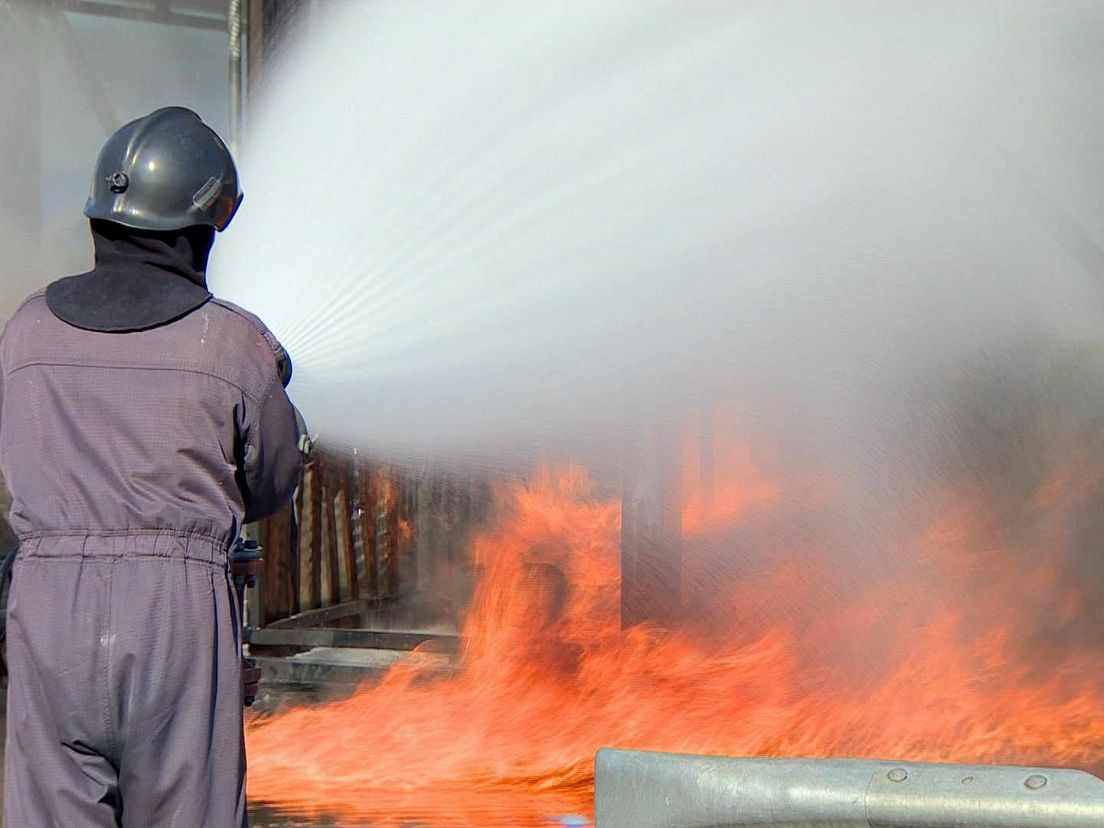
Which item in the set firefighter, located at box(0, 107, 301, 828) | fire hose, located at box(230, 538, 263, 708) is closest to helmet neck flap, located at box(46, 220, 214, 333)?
firefighter, located at box(0, 107, 301, 828)

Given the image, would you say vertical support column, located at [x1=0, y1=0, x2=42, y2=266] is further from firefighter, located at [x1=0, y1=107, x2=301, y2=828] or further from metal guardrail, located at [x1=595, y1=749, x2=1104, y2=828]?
metal guardrail, located at [x1=595, y1=749, x2=1104, y2=828]

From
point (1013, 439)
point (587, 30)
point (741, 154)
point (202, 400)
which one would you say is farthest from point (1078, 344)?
point (202, 400)

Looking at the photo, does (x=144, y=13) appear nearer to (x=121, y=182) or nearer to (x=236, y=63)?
(x=236, y=63)

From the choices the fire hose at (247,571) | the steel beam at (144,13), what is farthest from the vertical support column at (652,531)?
the fire hose at (247,571)

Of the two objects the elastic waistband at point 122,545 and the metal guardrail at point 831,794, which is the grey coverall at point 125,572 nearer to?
the elastic waistband at point 122,545

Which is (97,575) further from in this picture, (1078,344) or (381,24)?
(1078,344)

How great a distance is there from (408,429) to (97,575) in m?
4.46

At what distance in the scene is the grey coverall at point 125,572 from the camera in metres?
2.34

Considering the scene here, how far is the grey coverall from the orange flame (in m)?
2.18

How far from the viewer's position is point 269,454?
8.39 ft

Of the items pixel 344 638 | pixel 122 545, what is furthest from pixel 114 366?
pixel 344 638

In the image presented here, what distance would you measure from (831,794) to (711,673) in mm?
3883

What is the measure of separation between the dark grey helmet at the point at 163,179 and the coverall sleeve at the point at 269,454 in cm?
34

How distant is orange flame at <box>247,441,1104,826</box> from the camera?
5027 millimetres
